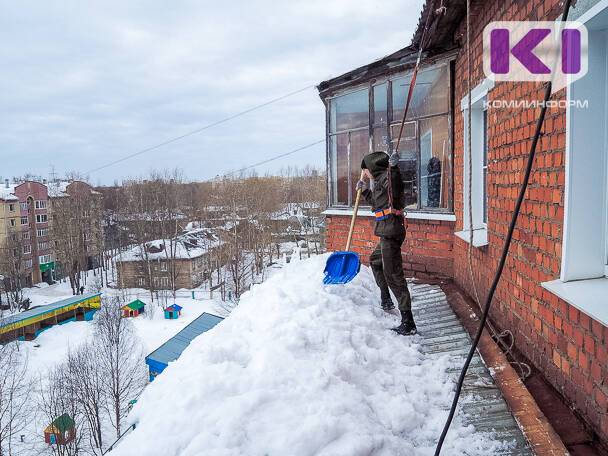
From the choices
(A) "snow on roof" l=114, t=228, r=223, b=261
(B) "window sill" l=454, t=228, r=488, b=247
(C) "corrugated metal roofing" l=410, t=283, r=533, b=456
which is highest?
(B) "window sill" l=454, t=228, r=488, b=247

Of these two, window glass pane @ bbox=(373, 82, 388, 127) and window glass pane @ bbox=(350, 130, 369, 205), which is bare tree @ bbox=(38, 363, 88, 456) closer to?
window glass pane @ bbox=(350, 130, 369, 205)

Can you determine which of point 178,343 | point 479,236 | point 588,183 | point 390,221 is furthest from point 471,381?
point 178,343

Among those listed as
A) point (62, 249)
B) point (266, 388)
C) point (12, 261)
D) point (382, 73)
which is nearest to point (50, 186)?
point (62, 249)

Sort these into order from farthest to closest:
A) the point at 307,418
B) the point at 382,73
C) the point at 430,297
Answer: the point at 382,73
the point at 430,297
the point at 307,418

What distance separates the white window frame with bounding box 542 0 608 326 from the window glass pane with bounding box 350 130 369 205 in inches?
210

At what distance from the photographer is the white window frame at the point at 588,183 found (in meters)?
2.36

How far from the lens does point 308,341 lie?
3.43 meters

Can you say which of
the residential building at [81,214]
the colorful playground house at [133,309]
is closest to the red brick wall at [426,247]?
the colorful playground house at [133,309]

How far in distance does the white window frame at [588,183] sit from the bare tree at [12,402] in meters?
20.8

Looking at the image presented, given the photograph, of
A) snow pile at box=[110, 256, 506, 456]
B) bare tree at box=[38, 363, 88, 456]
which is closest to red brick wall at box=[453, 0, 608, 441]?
snow pile at box=[110, 256, 506, 456]

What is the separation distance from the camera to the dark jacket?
14.1 feet

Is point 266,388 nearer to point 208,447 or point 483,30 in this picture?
point 208,447

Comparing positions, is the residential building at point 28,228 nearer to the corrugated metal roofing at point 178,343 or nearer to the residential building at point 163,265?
the residential building at point 163,265

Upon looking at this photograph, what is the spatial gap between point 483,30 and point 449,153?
1935 millimetres
